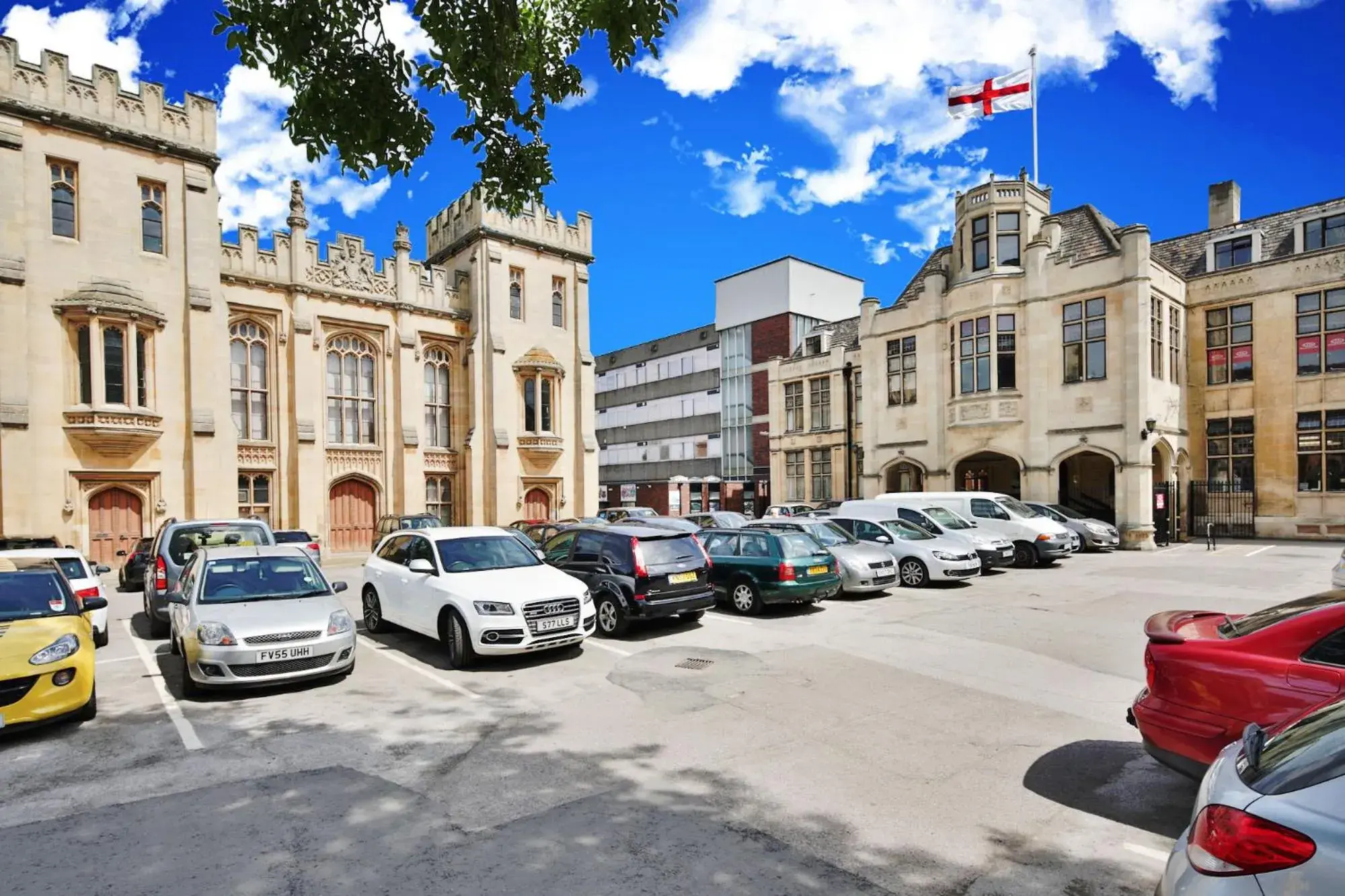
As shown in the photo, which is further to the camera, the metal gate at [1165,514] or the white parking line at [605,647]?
the metal gate at [1165,514]

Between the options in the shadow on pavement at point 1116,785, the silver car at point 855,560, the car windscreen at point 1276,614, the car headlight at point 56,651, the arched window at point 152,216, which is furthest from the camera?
the arched window at point 152,216

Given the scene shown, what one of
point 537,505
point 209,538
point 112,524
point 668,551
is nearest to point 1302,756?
point 668,551

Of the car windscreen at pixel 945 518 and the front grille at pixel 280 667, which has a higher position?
the car windscreen at pixel 945 518

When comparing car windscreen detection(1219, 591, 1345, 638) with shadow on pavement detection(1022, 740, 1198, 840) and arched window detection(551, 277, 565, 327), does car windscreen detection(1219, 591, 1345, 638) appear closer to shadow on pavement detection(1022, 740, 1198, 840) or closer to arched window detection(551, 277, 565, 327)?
shadow on pavement detection(1022, 740, 1198, 840)

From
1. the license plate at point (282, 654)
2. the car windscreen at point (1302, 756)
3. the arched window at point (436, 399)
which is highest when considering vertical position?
the arched window at point (436, 399)

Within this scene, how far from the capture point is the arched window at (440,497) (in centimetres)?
3034

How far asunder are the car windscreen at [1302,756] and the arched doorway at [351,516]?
95.2ft

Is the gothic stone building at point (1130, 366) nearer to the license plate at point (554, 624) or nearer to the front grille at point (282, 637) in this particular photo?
the license plate at point (554, 624)

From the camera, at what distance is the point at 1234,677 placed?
4.65 metres

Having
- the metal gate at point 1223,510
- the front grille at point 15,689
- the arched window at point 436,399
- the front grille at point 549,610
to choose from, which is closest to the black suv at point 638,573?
the front grille at point 549,610

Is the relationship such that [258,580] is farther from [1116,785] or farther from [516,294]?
[516,294]

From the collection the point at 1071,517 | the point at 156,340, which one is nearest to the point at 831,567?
the point at 1071,517

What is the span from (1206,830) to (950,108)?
105 ft

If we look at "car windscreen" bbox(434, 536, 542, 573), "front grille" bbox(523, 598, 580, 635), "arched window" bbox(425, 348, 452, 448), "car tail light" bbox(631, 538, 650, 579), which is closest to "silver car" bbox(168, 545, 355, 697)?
"car windscreen" bbox(434, 536, 542, 573)
